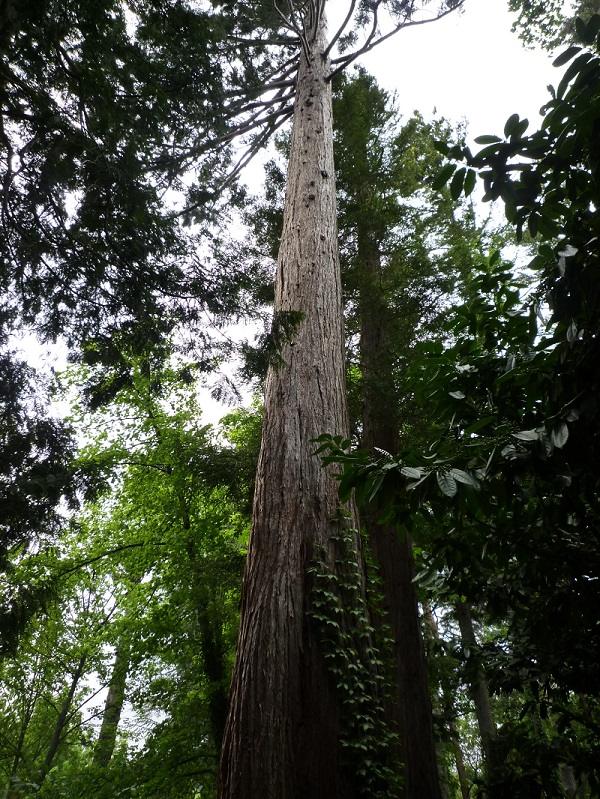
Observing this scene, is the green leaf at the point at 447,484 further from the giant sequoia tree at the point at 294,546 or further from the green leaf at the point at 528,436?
the giant sequoia tree at the point at 294,546

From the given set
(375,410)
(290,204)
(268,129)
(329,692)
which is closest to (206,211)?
(290,204)

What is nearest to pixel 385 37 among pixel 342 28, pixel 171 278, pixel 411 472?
pixel 342 28

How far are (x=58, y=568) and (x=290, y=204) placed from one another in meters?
6.25

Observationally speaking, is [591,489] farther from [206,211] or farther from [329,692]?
[206,211]

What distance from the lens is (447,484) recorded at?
162 centimetres

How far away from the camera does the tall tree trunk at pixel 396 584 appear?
427cm

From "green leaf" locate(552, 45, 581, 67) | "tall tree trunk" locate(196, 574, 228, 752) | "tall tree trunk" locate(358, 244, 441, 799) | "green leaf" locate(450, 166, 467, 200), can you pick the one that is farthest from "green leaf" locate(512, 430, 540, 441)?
Answer: "tall tree trunk" locate(196, 574, 228, 752)

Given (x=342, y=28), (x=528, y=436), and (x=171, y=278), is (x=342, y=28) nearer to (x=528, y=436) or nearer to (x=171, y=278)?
(x=171, y=278)

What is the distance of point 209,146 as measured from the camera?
7.27 meters

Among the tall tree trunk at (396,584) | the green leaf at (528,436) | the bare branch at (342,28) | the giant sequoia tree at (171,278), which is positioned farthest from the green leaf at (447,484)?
the bare branch at (342,28)

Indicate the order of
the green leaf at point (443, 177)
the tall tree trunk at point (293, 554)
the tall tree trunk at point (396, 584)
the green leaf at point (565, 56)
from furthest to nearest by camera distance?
1. the tall tree trunk at point (396, 584)
2. the tall tree trunk at point (293, 554)
3. the green leaf at point (443, 177)
4. the green leaf at point (565, 56)

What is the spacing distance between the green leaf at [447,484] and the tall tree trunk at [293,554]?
1.55m

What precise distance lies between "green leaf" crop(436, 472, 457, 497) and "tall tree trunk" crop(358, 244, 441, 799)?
76.4 inches

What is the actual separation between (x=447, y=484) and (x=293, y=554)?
1631mm
